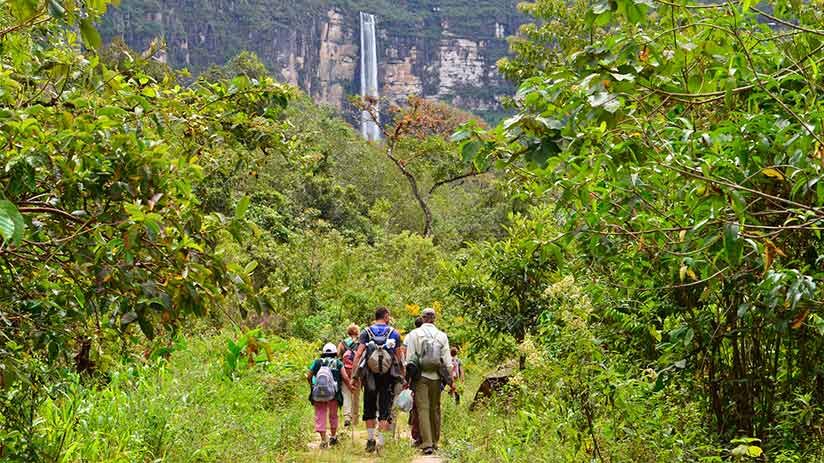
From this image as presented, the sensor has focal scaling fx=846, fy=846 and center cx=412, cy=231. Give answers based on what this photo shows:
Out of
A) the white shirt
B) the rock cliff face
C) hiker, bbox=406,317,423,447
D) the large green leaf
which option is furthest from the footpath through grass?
the rock cliff face

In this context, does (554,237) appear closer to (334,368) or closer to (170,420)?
(170,420)

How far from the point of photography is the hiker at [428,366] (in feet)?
24.7

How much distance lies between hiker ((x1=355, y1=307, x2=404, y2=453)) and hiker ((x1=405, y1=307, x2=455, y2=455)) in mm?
207

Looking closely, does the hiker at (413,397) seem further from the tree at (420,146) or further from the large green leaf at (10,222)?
the tree at (420,146)

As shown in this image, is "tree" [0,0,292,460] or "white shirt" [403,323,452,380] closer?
"tree" [0,0,292,460]

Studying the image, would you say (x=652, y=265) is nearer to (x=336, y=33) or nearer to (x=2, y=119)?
(x=2, y=119)

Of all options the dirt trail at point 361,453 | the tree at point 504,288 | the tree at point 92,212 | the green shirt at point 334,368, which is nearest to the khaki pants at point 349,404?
the dirt trail at point 361,453

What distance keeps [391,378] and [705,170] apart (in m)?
5.66

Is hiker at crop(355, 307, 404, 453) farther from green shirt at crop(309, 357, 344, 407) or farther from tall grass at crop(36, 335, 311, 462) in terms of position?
tall grass at crop(36, 335, 311, 462)

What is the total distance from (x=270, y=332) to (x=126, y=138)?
535 inches

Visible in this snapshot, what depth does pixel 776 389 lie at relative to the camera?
4.50 metres

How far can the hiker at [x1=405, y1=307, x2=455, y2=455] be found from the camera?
7.52 m

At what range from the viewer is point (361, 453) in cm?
778

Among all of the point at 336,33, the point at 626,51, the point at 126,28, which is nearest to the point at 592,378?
the point at 626,51
